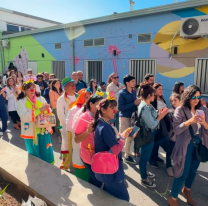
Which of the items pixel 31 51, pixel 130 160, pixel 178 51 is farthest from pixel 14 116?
pixel 31 51

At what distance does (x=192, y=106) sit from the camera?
8.68 ft

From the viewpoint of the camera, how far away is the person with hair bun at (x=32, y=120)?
3.19 meters

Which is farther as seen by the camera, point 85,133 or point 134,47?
point 134,47

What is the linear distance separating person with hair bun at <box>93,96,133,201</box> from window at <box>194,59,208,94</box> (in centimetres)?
532

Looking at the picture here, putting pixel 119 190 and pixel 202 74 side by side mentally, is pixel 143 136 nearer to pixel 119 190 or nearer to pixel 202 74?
pixel 119 190

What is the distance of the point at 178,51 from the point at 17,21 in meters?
22.9

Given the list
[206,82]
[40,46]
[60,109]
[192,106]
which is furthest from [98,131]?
[40,46]

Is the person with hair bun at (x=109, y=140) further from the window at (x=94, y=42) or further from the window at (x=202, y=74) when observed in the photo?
the window at (x=94, y=42)

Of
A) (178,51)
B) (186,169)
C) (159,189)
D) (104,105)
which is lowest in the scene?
(159,189)

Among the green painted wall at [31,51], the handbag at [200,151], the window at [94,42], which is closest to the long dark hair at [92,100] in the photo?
the handbag at [200,151]

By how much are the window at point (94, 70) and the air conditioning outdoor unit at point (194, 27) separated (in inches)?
156

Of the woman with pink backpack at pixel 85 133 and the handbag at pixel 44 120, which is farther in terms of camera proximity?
the handbag at pixel 44 120

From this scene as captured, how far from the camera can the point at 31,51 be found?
500 inches

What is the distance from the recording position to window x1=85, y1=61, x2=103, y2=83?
934 centimetres
